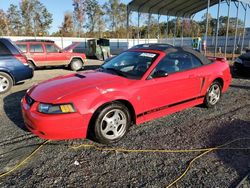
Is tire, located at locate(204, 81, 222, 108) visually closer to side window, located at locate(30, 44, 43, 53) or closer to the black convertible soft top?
the black convertible soft top

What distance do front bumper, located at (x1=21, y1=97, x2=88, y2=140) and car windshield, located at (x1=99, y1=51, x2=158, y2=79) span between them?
1.27 meters

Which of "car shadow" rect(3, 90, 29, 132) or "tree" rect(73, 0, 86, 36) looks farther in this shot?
"tree" rect(73, 0, 86, 36)

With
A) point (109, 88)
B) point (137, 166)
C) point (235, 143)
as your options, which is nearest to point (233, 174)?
point (235, 143)

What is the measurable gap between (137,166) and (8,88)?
5793 millimetres

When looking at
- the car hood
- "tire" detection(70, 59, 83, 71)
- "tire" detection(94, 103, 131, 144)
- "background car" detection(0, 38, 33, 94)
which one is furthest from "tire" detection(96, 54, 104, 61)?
"tire" detection(94, 103, 131, 144)

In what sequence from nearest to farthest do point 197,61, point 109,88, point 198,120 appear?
point 109,88 → point 198,120 → point 197,61

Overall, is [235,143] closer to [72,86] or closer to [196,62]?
[196,62]

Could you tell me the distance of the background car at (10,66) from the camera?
→ 7258mm

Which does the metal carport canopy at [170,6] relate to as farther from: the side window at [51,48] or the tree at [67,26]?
the tree at [67,26]

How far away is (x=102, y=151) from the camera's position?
3605 mm

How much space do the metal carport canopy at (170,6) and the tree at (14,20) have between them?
24.1 m

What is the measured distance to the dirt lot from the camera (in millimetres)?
2887

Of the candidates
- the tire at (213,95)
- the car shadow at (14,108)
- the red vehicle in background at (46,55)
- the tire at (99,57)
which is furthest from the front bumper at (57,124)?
the tire at (99,57)

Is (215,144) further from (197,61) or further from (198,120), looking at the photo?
(197,61)
